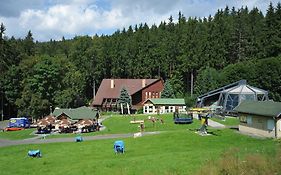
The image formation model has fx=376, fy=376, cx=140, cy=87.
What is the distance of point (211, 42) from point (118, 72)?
30.1m

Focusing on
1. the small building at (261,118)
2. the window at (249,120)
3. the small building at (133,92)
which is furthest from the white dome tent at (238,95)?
the small building at (133,92)

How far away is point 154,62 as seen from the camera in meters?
99.8

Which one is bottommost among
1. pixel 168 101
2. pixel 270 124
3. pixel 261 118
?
pixel 270 124

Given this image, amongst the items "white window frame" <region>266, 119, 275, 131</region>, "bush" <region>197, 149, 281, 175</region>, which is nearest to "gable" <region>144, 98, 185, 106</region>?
"white window frame" <region>266, 119, 275, 131</region>

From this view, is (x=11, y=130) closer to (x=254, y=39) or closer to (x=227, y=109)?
(x=227, y=109)

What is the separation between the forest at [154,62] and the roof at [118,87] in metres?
5.63

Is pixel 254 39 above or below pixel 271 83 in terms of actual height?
above

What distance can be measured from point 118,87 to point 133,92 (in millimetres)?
5856

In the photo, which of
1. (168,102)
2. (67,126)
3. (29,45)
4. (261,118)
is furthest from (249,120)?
(29,45)

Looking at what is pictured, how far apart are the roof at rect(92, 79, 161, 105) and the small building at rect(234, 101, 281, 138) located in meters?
49.8

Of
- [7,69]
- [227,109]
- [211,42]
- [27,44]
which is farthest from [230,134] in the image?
[27,44]

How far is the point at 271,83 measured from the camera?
71750 mm

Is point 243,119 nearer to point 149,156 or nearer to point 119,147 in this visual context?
point 119,147

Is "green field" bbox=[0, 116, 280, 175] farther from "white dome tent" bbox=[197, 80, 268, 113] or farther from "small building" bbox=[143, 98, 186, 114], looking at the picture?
"small building" bbox=[143, 98, 186, 114]
